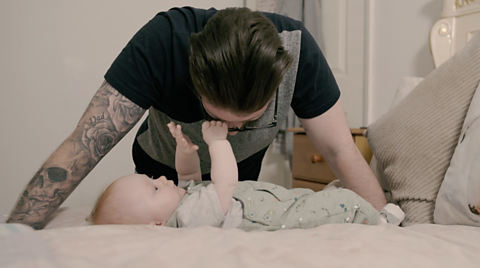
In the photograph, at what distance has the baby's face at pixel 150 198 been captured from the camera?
2.92 ft

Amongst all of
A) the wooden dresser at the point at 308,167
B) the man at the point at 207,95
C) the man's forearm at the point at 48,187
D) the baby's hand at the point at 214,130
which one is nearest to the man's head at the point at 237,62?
the man at the point at 207,95

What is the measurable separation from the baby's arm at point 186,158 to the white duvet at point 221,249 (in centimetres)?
38

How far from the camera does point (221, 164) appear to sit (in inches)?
35.0

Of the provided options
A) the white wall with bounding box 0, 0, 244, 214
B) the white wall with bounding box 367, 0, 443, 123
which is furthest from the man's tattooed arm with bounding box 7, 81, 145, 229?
the white wall with bounding box 367, 0, 443, 123

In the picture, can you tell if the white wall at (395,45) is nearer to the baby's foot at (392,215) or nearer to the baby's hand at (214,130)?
the baby's foot at (392,215)

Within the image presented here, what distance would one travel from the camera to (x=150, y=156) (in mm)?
1374

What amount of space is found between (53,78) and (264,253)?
6.79 ft

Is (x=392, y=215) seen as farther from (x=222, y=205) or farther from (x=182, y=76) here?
(x=182, y=76)

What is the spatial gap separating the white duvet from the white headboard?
151 centimetres

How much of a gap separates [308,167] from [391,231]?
4.45ft

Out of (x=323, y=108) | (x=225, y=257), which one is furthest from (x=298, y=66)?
(x=225, y=257)

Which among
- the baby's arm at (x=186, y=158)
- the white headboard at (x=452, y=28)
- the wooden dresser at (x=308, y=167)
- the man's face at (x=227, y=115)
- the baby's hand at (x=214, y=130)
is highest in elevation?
the white headboard at (x=452, y=28)

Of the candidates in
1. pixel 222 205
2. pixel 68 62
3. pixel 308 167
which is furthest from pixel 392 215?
pixel 68 62

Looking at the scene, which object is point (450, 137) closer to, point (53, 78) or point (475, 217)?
point (475, 217)
